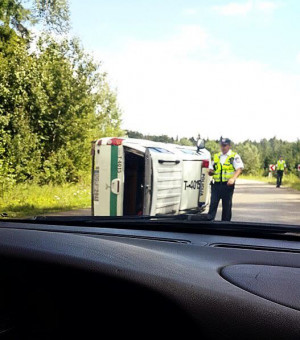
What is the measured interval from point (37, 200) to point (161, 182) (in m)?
6.44

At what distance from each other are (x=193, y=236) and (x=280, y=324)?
1174mm

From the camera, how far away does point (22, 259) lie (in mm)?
1467

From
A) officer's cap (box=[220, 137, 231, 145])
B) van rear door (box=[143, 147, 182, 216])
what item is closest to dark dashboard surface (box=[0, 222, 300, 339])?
van rear door (box=[143, 147, 182, 216])

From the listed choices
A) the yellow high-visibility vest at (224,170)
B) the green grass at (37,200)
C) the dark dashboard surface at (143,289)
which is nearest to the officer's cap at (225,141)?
the yellow high-visibility vest at (224,170)

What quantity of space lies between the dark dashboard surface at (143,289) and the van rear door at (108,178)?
648cm

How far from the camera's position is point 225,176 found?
836cm

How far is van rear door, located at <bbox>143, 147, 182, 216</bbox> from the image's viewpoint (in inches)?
310

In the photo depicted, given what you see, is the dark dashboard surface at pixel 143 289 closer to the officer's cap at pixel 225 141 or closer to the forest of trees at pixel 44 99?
the officer's cap at pixel 225 141

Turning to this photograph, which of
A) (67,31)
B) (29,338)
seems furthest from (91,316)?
(67,31)

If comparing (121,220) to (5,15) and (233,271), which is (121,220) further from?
(5,15)

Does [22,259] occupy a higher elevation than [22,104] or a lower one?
lower

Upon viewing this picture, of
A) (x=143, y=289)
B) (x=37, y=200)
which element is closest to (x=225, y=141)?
(x=37, y=200)

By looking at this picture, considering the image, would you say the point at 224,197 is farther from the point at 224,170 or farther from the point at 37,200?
the point at 37,200

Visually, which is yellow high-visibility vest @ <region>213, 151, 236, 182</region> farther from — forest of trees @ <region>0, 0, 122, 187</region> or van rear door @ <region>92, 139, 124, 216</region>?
forest of trees @ <region>0, 0, 122, 187</region>
